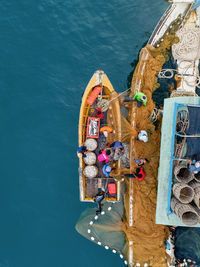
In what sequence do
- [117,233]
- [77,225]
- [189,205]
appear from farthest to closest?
1. [77,225]
2. [117,233]
3. [189,205]

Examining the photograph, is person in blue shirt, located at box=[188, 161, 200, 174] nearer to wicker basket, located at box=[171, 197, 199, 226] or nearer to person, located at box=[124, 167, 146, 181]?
wicker basket, located at box=[171, 197, 199, 226]

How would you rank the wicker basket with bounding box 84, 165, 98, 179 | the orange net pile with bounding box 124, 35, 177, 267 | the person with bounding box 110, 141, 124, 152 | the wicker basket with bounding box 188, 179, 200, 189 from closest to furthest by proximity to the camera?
the wicker basket with bounding box 188, 179, 200, 189, the person with bounding box 110, 141, 124, 152, the orange net pile with bounding box 124, 35, 177, 267, the wicker basket with bounding box 84, 165, 98, 179

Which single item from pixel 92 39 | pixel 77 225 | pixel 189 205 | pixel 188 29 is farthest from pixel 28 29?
pixel 189 205

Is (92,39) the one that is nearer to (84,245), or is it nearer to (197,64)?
(197,64)

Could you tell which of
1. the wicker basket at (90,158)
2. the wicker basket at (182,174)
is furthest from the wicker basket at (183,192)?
the wicker basket at (90,158)

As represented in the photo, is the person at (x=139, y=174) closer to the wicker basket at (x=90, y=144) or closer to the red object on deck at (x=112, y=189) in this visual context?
the red object on deck at (x=112, y=189)

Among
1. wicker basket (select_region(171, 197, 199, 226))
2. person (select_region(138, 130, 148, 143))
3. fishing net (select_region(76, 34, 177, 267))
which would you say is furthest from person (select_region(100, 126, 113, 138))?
wicker basket (select_region(171, 197, 199, 226))
